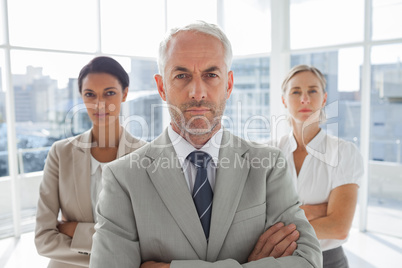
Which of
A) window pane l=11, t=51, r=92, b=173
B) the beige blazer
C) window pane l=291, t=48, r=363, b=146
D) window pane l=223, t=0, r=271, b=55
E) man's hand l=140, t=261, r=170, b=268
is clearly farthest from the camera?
window pane l=223, t=0, r=271, b=55

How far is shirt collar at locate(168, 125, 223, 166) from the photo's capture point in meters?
1.44

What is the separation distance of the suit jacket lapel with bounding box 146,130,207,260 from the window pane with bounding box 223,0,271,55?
237 inches

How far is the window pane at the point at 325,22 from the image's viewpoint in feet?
18.8

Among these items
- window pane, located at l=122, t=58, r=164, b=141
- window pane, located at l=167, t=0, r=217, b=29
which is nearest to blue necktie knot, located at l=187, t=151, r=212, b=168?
window pane, located at l=122, t=58, r=164, b=141

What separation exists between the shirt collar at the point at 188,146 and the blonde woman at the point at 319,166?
0.88m

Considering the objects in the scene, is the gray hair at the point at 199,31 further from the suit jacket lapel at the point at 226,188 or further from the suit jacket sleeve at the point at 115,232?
the suit jacket sleeve at the point at 115,232

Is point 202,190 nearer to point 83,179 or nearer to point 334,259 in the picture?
point 83,179

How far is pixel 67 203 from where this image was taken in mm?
1893

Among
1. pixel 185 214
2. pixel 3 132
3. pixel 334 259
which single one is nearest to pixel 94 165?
pixel 185 214

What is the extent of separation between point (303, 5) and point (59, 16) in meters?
4.51

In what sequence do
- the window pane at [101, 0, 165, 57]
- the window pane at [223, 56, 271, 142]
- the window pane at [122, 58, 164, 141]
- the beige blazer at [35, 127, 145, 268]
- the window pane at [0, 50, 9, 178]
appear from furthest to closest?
the window pane at [223, 56, 271, 142] < the window pane at [122, 58, 164, 141] < the window pane at [101, 0, 165, 57] < the window pane at [0, 50, 9, 178] < the beige blazer at [35, 127, 145, 268]

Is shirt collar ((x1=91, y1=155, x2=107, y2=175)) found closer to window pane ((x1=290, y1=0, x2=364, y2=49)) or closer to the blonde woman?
the blonde woman

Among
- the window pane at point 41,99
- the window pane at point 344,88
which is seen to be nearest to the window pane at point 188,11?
the window pane at point 41,99

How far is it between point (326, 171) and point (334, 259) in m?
0.54
